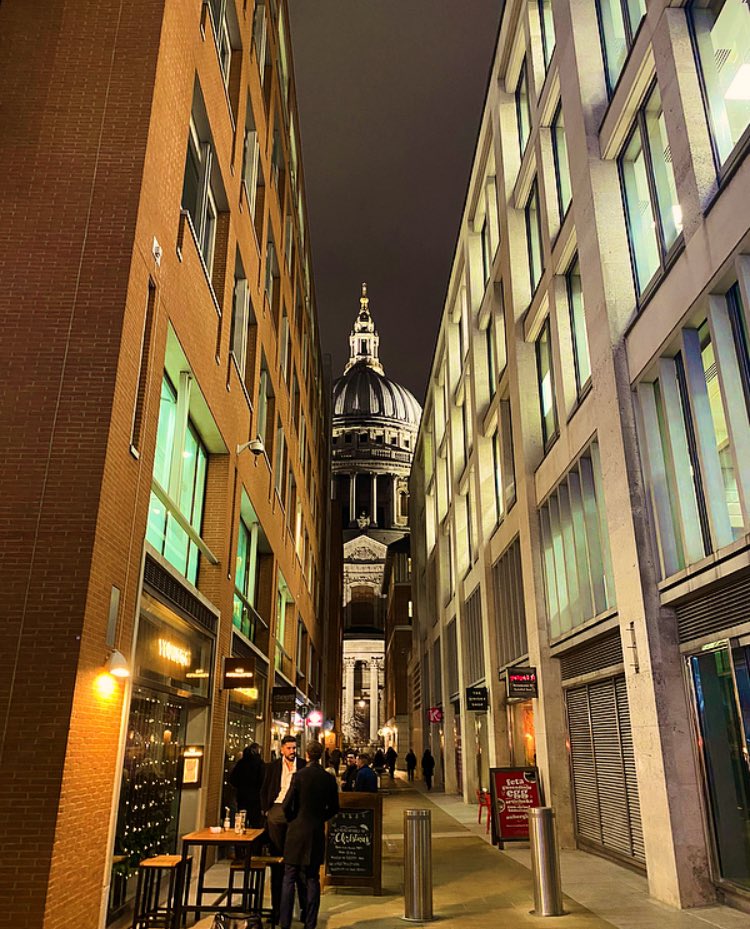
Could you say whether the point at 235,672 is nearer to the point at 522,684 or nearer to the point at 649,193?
the point at 522,684

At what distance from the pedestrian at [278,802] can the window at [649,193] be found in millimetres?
8444

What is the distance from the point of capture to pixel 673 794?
9.70 meters

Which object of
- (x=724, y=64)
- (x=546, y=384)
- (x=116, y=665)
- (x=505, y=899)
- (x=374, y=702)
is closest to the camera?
(x=116, y=665)

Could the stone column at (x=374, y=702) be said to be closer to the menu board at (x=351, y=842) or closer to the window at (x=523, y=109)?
the window at (x=523, y=109)

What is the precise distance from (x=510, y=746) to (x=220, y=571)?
10.1m

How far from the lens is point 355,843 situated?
1078 centimetres

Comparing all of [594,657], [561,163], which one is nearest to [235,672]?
[594,657]

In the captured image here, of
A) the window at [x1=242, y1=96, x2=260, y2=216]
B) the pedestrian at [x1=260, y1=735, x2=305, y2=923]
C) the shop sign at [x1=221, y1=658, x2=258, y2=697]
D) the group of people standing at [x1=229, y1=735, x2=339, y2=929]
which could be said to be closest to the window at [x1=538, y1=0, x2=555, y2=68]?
the window at [x1=242, y1=96, x2=260, y2=216]

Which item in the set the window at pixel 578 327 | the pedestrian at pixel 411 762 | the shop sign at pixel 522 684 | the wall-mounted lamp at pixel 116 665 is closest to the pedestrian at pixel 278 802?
the wall-mounted lamp at pixel 116 665

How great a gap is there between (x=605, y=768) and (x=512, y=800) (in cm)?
231

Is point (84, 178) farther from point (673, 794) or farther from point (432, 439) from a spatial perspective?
point (432, 439)

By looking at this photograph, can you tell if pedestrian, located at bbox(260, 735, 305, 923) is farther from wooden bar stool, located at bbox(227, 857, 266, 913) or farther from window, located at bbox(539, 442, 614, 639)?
window, located at bbox(539, 442, 614, 639)

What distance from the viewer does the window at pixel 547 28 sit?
1806 centimetres

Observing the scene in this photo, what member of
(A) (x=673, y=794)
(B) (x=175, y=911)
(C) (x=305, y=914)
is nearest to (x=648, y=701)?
(A) (x=673, y=794)
